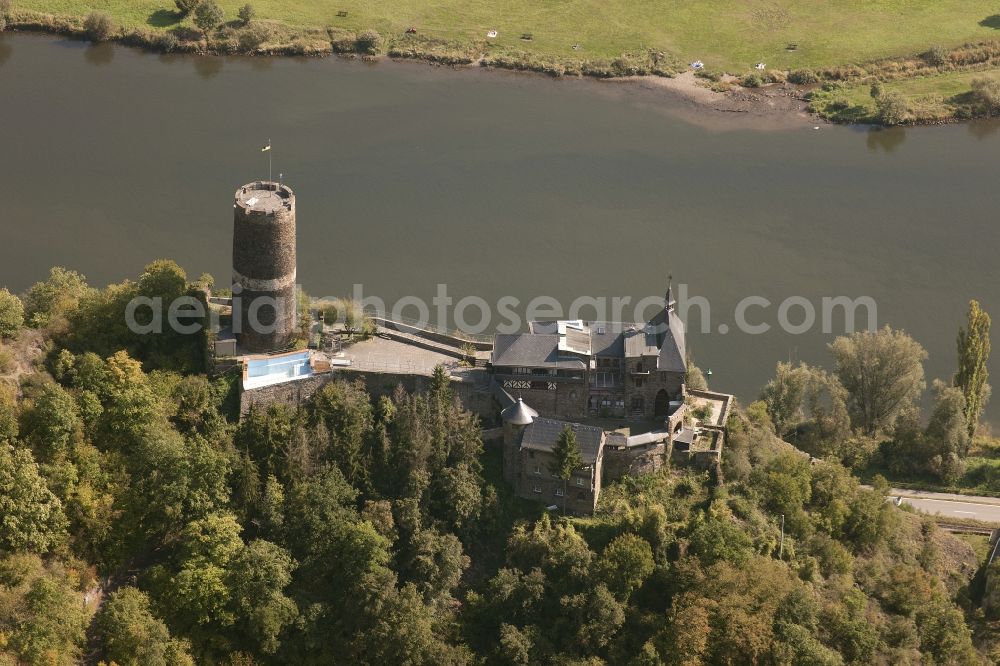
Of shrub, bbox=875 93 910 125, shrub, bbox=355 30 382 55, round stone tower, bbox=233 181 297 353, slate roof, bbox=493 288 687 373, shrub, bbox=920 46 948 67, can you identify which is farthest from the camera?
shrub, bbox=920 46 948 67

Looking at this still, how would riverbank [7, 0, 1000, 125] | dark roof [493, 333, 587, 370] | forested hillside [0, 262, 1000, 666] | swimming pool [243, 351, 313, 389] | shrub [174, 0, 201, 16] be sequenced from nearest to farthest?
forested hillside [0, 262, 1000, 666], swimming pool [243, 351, 313, 389], dark roof [493, 333, 587, 370], riverbank [7, 0, 1000, 125], shrub [174, 0, 201, 16]

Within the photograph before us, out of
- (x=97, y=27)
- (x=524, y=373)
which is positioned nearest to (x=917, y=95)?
(x=524, y=373)

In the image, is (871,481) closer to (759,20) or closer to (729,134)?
(729,134)

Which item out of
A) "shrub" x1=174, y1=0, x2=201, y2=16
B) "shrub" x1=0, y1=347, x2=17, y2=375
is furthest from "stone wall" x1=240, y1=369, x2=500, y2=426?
"shrub" x1=174, y1=0, x2=201, y2=16

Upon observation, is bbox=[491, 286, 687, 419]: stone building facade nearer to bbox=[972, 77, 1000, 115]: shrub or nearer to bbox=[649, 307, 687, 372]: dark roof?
bbox=[649, 307, 687, 372]: dark roof

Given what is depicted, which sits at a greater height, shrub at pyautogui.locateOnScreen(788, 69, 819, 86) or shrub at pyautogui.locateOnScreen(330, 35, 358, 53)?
shrub at pyautogui.locateOnScreen(330, 35, 358, 53)

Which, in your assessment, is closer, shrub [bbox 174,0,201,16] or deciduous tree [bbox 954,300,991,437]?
deciduous tree [bbox 954,300,991,437]

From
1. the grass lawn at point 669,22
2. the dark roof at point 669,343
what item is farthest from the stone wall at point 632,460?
the grass lawn at point 669,22


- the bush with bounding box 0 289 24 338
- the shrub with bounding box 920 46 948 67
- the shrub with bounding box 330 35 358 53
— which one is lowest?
the bush with bounding box 0 289 24 338
